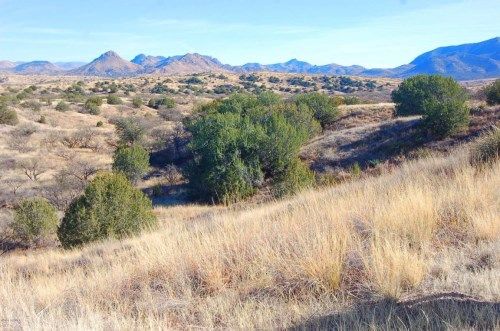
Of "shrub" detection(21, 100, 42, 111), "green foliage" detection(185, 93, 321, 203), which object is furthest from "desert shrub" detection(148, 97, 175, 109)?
"green foliage" detection(185, 93, 321, 203)

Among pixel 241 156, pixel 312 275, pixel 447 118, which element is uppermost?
pixel 447 118

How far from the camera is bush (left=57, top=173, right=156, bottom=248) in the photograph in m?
17.0

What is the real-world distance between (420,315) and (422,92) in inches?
1531

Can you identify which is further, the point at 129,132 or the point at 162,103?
the point at 162,103

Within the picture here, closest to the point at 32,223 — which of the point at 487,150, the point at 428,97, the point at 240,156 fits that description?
the point at 240,156

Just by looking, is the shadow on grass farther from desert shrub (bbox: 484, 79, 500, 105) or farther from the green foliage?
desert shrub (bbox: 484, 79, 500, 105)

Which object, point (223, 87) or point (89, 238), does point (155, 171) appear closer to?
point (89, 238)

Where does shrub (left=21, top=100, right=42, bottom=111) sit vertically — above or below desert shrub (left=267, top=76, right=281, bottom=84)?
below

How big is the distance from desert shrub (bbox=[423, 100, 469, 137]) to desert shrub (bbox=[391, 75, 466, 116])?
8.27 meters

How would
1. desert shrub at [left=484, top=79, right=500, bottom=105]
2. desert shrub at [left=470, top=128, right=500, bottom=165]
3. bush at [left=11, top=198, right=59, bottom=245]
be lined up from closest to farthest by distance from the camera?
desert shrub at [left=470, top=128, right=500, bottom=165] < bush at [left=11, top=198, right=59, bottom=245] < desert shrub at [left=484, top=79, right=500, bottom=105]

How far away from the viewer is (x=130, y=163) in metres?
32.0

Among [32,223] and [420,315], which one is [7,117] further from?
[420,315]

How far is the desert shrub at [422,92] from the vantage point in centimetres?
3828

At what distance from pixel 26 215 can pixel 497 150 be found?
18322mm
